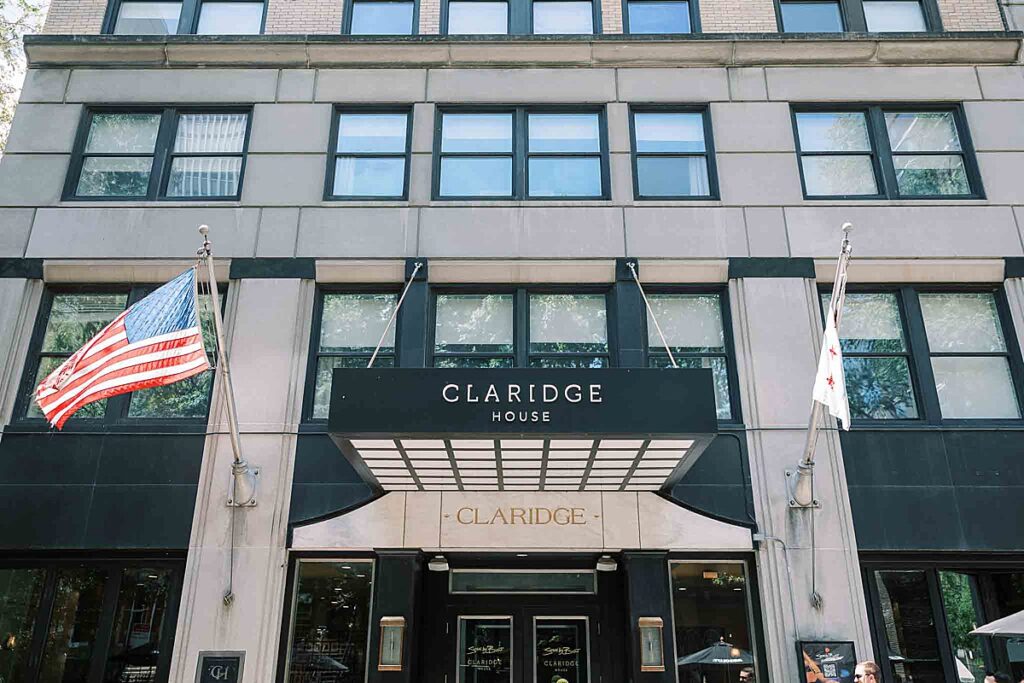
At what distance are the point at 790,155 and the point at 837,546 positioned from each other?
6121 mm

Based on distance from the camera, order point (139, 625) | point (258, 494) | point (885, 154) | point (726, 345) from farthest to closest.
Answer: point (885, 154), point (726, 345), point (258, 494), point (139, 625)

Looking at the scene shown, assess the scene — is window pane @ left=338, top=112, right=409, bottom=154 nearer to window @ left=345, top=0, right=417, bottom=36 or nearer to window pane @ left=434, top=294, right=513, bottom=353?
window @ left=345, top=0, right=417, bottom=36

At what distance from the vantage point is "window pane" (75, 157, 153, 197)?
1255 centimetres

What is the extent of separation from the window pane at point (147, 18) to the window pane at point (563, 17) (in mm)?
6497

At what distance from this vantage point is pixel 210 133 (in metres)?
12.9

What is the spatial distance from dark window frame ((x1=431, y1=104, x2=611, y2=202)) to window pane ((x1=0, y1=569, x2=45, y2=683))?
25.8ft

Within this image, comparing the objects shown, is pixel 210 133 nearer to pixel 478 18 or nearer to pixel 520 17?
pixel 478 18

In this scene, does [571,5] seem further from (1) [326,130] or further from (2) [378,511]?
(2) [378,511]

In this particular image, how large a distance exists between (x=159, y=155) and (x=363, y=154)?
334 centimetres

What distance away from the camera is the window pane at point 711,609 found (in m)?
10.1

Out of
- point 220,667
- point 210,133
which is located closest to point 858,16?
point 210,133

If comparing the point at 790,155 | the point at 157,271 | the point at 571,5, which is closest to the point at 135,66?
the point at 157,271

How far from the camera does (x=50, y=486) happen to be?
1066 cm

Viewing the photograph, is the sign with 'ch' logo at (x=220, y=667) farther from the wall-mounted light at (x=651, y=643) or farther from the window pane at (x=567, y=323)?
the window pane at (x=567, y=323)
